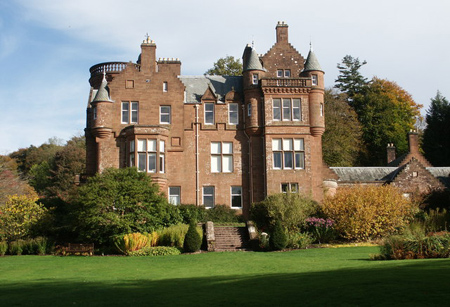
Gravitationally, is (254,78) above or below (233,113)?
above

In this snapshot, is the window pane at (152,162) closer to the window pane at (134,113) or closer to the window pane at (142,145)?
the window pane at (142,145)

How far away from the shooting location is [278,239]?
87.9 feet

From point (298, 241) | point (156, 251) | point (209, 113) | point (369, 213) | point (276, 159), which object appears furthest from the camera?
point (209, 113)

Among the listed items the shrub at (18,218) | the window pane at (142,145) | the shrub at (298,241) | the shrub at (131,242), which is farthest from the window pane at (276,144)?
the shrub at (18,218)

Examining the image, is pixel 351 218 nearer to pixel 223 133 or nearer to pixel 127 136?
pixel 223 133

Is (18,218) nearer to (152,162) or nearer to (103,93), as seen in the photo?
(152,162)

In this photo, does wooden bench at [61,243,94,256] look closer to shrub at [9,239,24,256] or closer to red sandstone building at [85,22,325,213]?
shrub at [9,239,24,256]

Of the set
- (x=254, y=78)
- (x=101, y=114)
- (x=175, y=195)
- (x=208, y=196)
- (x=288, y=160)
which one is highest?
(x=254, y=78)

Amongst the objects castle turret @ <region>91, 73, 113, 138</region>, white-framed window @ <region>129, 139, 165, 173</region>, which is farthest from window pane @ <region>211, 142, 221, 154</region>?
castle turret @ <region>91, 73, 113, 138</region>

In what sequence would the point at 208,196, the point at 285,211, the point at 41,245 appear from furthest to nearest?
the point at 208,196, the point at 285,211, the point at 41,245

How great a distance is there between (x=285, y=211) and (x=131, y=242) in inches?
363

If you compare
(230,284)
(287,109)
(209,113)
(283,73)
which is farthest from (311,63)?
(230,284)

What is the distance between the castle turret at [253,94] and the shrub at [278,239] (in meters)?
11.5

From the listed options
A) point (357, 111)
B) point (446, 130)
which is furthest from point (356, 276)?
point (357, 111)
